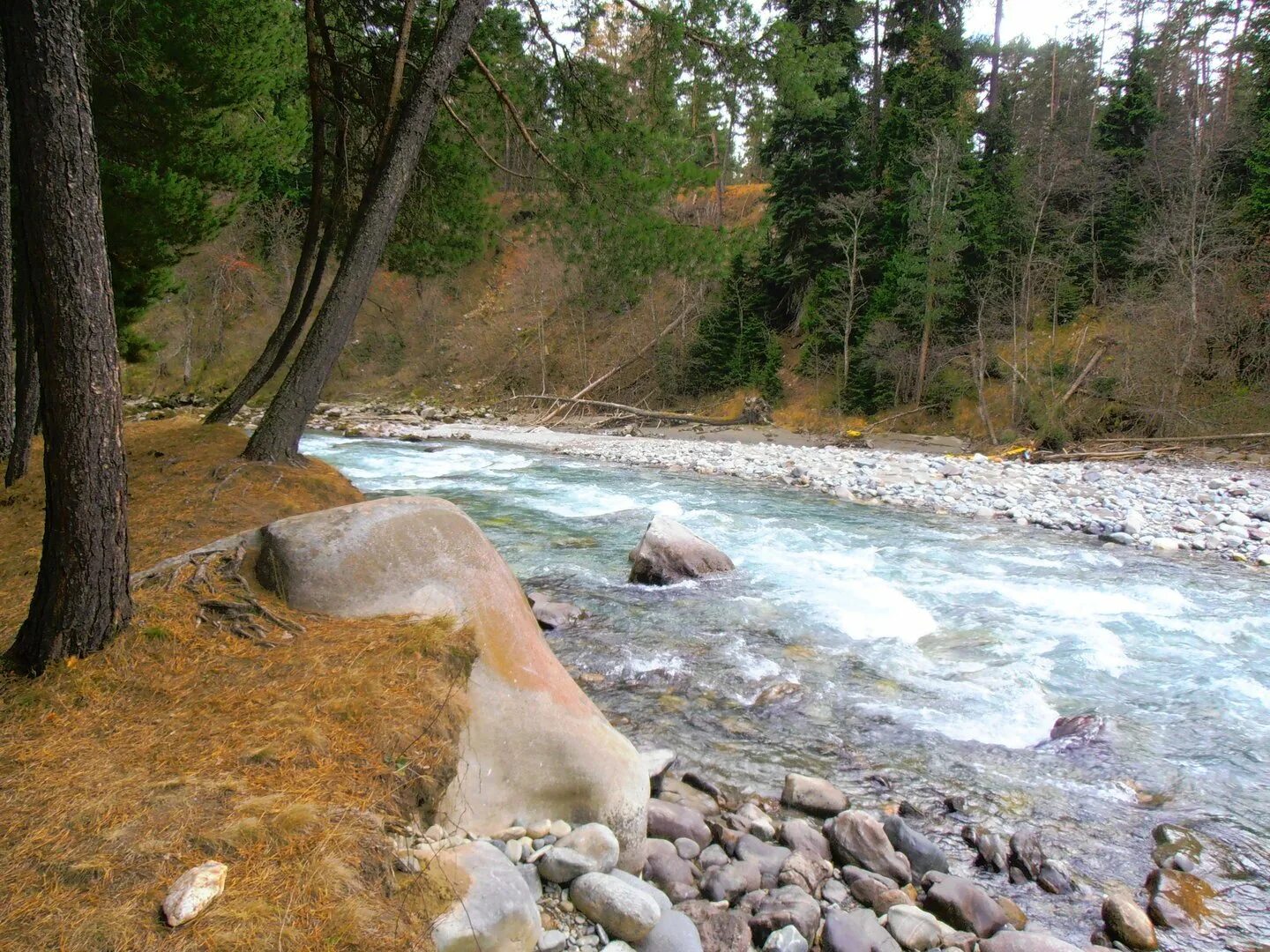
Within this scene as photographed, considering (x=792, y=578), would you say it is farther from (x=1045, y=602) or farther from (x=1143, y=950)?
Result: (x=1143, y=950)

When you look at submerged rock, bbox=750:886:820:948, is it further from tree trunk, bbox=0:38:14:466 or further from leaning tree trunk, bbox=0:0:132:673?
tree trunk, bbox=0:38:14:466

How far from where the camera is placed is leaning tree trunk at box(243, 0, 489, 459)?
6332mm

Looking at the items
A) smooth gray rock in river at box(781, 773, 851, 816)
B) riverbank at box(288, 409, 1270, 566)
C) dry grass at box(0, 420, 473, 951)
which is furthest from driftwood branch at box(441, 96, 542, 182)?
riverbank at box(288, 409, 1270, 566)

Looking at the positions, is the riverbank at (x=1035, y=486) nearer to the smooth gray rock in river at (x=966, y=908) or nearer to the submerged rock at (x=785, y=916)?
the smooth gray rock in river at (x=966, y=908)

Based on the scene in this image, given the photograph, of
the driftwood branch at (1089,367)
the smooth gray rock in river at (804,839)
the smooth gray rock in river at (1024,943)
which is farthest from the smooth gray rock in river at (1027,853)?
the driftwood branch at (1089,367)

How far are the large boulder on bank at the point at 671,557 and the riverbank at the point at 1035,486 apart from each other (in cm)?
586

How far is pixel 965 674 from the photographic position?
582cm

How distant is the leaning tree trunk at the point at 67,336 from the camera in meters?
3.00

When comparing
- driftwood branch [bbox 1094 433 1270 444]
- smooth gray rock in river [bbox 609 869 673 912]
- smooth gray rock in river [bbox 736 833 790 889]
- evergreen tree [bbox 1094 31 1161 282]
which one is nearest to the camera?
smooth gray rock in river [bbox 609 869 673 912]

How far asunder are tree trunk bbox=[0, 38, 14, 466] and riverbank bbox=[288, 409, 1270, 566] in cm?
1198

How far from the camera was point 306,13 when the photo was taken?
25.3 feet

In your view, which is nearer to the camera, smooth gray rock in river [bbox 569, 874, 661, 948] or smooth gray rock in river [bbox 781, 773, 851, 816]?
smooth gray rock in river [bbox 569, 874, 661, 948]

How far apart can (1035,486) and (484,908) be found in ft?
47.4

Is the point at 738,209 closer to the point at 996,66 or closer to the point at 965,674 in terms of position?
the point at 996,66
